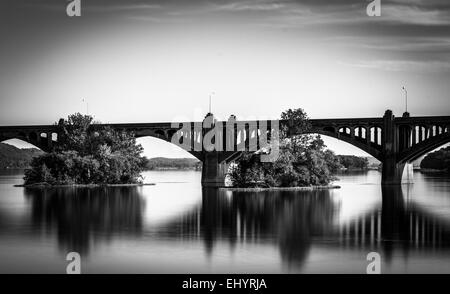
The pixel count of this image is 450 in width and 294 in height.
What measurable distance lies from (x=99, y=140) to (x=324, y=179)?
38.0 meters

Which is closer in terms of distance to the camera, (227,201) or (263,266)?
(263,266)

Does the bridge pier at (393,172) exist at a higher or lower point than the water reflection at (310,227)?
higher

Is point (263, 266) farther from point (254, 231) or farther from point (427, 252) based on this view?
point (254, 231)

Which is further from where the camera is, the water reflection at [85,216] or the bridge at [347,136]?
the bridge at [347,136]

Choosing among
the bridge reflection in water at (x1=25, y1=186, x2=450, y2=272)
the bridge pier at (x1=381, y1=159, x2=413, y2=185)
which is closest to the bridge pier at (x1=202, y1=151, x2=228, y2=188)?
the bridge pier at (x1=381, y1=159, x2=413, y2=185)

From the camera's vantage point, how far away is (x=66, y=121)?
132750mm

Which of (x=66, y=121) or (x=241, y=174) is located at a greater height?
(x=66, y=121)

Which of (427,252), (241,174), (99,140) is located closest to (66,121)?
(99,140)

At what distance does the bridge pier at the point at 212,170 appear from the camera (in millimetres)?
127438

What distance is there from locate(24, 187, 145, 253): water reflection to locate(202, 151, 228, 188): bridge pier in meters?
33.6

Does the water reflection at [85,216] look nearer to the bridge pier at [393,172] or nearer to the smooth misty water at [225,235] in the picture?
the smooth misty water at [225,235]

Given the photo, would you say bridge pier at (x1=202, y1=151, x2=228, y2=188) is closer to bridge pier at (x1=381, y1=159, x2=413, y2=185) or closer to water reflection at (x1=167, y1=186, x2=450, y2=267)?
bridge pier at (x1=381, y1=159, x2=413, y2=185)

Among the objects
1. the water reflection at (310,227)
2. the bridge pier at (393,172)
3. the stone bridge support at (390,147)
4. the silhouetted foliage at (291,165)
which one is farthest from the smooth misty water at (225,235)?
the bridge pier at (393,172)

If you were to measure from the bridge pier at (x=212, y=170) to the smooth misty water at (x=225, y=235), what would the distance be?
137ft
